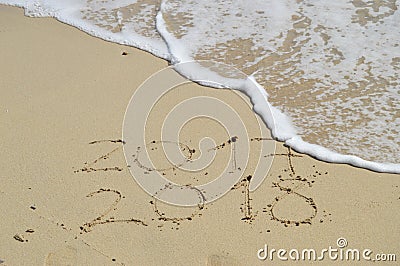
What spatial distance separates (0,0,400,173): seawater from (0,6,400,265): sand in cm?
27

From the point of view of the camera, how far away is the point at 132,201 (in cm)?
303

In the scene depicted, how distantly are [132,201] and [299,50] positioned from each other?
220 centimetres

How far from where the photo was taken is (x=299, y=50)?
453 cm

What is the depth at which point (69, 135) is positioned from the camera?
3.51m

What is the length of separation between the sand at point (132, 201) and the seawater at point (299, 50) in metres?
0.27

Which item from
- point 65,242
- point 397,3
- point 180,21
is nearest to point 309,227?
point 65,242

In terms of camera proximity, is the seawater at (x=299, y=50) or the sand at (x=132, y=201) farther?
the seawater at (x=299, y=50)

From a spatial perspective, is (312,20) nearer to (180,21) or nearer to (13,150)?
(180,21)

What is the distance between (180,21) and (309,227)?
2897 mm

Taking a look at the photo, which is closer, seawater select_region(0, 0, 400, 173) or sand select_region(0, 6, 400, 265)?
sand select_region(0, 6, 400, 265)

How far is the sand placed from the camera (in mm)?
2729

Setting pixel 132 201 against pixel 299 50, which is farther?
pixel 299 50

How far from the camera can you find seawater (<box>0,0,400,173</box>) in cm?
356

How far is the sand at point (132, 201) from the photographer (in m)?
2.73
